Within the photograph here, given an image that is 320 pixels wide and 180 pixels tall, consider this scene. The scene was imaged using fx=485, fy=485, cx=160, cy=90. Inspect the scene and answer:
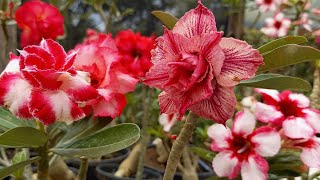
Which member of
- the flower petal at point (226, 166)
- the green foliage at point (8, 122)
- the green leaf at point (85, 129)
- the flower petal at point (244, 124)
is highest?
the green foliage at point (8, 122)

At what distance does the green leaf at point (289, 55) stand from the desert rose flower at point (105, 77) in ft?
0.73

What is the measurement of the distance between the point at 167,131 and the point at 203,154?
29 centimetres

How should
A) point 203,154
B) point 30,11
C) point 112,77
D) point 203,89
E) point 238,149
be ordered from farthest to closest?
point 30,11
point 203,154
point 238,149
point 112,77
point 203,89

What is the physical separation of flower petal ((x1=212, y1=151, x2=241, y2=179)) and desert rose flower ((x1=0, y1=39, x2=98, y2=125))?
286 mm

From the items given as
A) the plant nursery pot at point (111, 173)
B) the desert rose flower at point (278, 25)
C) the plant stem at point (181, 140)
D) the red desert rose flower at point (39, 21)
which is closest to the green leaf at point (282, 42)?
the plant stem at point (181, 140)

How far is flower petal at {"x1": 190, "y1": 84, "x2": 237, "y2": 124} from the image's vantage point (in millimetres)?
460

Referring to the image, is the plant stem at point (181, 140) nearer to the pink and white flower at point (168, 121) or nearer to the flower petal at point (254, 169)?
the flower petal at point (254, 169)

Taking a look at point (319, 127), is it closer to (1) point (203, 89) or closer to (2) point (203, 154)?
(2) point (203, 154)

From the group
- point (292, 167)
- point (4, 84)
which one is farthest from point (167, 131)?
point (4, 84)

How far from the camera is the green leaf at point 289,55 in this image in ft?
1.77

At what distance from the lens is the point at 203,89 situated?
0.45 meters

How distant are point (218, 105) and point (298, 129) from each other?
13.8 inches

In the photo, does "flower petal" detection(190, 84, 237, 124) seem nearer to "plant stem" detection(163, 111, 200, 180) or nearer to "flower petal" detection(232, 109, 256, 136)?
"plant stem" detection(163, 111, 200, 180)

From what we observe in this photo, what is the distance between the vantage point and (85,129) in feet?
2.35
